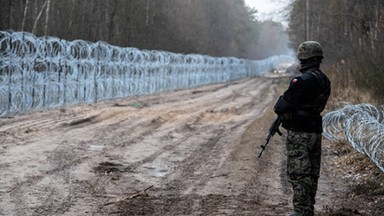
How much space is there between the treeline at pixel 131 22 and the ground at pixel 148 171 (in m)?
12.5

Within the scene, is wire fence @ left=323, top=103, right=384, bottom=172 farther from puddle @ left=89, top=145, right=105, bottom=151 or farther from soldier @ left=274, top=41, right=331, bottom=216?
puddle @ left=89, top=145, right=105, bottom=151

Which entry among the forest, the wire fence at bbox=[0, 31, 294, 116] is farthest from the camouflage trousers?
the wire fence at bbox=[0, 31, 294, 116]

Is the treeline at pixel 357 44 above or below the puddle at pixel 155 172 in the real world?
above

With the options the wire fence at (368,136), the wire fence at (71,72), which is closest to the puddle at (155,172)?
the wire fence at (368,136)

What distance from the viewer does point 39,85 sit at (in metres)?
16.2

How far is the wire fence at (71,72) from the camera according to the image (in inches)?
583

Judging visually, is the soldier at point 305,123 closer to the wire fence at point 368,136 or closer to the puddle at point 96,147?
the wire fence at point 368,136

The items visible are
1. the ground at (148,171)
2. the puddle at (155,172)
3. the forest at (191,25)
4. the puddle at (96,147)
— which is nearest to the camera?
the ground at (148,171)

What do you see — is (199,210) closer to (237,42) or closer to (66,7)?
(66,7)

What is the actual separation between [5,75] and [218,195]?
914 cm

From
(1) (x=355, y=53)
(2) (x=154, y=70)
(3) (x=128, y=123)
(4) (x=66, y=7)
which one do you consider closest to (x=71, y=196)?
(3) (x=128, y=123)

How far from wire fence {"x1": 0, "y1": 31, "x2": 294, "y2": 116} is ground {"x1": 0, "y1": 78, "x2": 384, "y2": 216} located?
1.04 metres

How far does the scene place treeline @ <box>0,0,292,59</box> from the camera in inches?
1074

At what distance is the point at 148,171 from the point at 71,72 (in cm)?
1033
